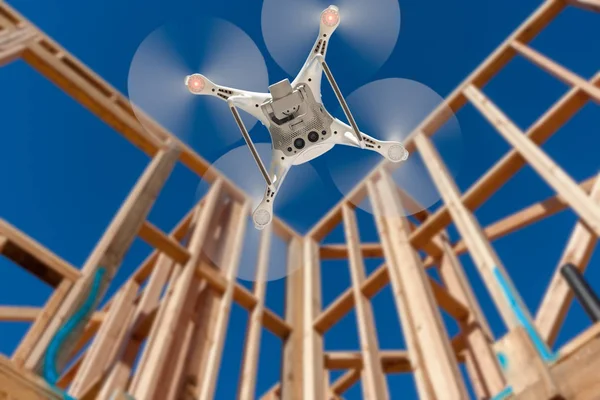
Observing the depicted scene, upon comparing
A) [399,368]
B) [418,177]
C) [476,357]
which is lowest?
[476,357]

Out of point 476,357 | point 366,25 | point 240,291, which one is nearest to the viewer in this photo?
point 366,25

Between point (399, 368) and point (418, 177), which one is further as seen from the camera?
point (399, 368)

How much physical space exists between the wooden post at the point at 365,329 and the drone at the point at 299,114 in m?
2.23

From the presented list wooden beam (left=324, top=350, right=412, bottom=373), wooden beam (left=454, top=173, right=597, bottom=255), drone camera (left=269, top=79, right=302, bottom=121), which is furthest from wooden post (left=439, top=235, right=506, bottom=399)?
drone camera (left=269, top=79, right=302, bottom=121)

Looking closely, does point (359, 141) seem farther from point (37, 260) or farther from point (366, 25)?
point (37, 260)

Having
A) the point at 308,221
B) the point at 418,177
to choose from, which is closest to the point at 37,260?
the point at 308,221

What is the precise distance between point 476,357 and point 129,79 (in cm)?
406

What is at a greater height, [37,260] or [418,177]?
[418,177]

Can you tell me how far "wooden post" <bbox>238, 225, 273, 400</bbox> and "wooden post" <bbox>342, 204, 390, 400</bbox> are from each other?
1.11 meters

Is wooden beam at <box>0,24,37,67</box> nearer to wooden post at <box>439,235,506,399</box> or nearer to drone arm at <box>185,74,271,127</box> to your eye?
drone arm at <box>185,74,271,127</box>

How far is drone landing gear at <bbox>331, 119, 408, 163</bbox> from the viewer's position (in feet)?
9.34

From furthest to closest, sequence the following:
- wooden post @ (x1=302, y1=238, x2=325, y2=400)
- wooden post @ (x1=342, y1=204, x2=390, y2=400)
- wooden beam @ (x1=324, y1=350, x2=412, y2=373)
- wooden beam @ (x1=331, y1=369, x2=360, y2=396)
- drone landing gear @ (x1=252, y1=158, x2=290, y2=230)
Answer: wooden beam @ (x1=331, y1=369, x2=360, y2=396)
wooden beam @ (x1=324, y1=350, x2=412, y2=373)
wooden post @ (x1=302, y1=238, x2=325, y2=400)
wooden post @ (x1=342, y1=204, x2=390, y2=400)
drone landing gear @ (x1=252, y1=158, x2=290, y2=230)

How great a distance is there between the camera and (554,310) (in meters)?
4.35

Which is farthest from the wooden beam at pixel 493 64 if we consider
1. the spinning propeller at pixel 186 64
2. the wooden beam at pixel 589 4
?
the spinning propeller at pixel 186 64
